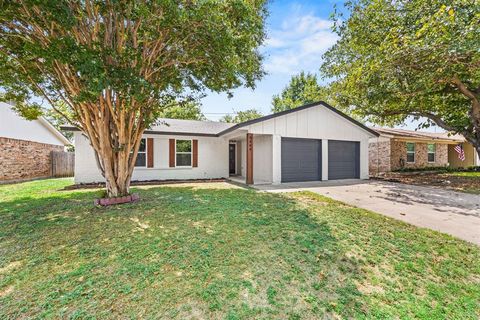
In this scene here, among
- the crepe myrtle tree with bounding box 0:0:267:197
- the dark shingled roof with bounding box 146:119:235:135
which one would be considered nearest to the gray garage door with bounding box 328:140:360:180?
the dark shingled roof with bounding box 146:119:235:135

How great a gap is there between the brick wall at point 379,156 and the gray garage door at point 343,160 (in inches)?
210

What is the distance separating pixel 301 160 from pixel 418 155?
43.1 feet

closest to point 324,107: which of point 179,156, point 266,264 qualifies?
point 179,156

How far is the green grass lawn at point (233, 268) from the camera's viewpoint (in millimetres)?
2297

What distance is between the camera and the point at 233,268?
2955 millimetres

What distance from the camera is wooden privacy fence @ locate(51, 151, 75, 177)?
14.9 meters

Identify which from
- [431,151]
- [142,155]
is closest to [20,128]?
[142,155]

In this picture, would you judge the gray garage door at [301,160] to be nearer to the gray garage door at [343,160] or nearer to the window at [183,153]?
the gray garage door at [343,160]

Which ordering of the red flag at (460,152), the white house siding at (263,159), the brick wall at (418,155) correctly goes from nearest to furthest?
1. the white house siding at (263,159)
2. the brick wall at (418,155)
3. the red flag at (460,152)

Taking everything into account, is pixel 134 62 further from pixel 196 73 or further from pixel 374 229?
pixel 374 229

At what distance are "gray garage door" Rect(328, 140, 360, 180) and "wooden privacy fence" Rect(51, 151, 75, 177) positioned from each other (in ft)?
55.1

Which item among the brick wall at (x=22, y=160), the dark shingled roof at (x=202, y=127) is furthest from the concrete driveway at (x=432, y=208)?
the brick wall at (x=22, y=160)

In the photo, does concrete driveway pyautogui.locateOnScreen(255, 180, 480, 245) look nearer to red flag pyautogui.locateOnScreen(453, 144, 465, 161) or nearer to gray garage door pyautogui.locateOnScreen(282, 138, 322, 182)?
gray garage door pyautogui.locateOnScreen(282, 138, 322, 182)

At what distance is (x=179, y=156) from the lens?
1242cm
